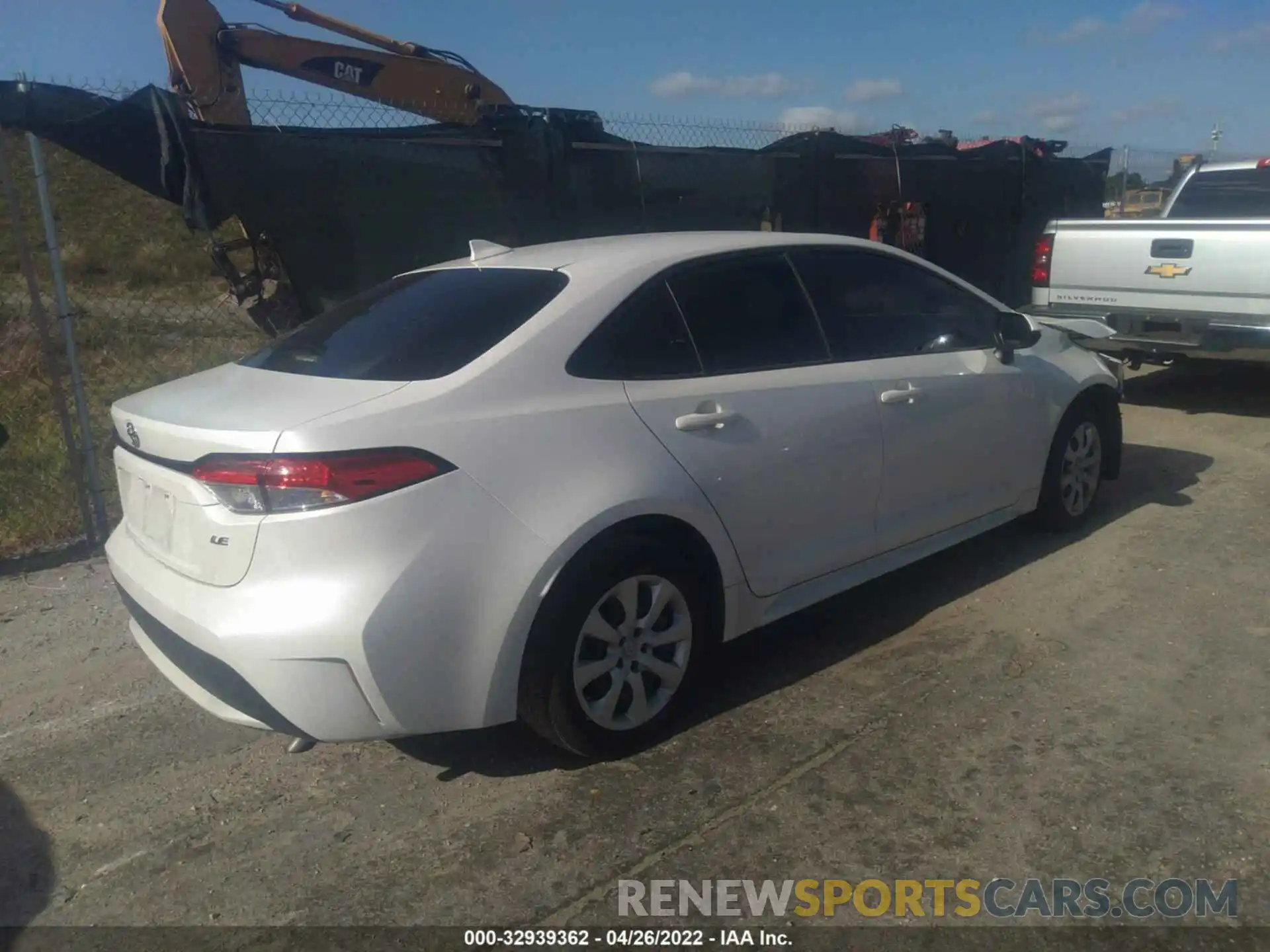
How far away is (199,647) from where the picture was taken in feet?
9.74

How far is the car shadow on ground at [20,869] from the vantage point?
2770 mm

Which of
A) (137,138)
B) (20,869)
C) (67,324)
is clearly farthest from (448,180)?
(20,869)

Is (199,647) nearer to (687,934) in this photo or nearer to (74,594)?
(687,934)

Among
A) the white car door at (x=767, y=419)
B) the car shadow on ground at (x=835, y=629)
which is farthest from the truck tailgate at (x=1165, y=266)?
the white car door at (x=767, y=419)

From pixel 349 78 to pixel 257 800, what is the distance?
7491 mm

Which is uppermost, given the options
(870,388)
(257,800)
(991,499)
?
(870,388)

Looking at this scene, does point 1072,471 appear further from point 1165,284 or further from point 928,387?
point 1165,284

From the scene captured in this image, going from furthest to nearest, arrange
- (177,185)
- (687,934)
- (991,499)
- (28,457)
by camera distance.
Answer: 1. (28,457)
2. (177,185)
3. (991,499)
4. (687,934)

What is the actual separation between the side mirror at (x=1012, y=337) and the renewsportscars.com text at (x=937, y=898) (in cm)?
258

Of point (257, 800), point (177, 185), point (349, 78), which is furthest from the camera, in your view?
point (349, 78)

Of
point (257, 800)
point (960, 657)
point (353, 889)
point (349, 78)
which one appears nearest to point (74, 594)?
point (257, 800)

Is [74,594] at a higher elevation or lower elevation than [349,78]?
lower

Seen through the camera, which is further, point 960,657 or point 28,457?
point 28,457

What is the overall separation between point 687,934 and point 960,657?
1.85 metres
